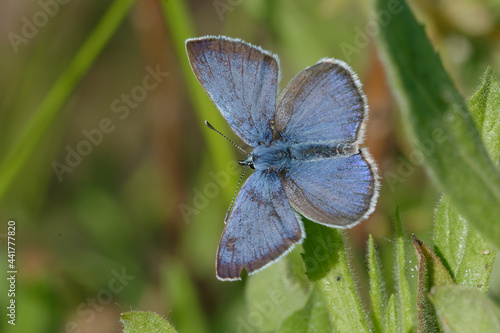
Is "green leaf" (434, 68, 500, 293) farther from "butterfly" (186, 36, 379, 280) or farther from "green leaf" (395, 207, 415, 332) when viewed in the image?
"butterfly" (186, 36, 379, 280)

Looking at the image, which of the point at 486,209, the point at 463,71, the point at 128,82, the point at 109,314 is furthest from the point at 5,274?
the point at 463,71

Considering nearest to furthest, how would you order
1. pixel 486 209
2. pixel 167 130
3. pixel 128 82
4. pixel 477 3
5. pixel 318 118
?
pixel 486 209 < pixel 318 118 < pixel 477 3 < pixel 167 130 < pixel 128 82

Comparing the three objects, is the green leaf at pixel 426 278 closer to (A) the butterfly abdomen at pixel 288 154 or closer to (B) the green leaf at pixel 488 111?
(B) the green leaf at pixel 488 111

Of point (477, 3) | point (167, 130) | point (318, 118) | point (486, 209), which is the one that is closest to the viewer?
point (486, 209)

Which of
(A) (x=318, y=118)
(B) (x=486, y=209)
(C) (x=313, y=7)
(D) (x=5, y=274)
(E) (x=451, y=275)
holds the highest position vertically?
(C) (x=313, y=7)

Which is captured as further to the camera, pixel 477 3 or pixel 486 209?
pixel 477 3

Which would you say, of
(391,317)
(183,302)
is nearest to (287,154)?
(391,317)

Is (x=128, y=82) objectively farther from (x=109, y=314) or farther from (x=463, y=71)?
(x=463, y=71)

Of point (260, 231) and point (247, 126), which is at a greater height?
point (247, 126)
